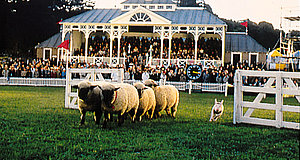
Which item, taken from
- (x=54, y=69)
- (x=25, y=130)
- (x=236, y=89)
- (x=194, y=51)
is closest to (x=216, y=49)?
(x=194, y=51)

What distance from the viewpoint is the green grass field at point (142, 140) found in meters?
5.86

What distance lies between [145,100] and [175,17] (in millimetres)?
31083

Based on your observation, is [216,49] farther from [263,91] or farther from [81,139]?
[81,139]

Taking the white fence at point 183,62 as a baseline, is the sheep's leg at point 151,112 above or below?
below

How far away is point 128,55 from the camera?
38094mm

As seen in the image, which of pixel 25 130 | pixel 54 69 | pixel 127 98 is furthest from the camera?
pixel 54 69

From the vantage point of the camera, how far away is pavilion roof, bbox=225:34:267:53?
42.4 meters

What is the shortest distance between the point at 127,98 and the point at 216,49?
3217cm

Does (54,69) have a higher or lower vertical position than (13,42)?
lower

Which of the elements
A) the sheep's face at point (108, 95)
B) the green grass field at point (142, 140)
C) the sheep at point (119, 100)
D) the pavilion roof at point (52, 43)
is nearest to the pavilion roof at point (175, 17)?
the pavilion roof at point (52, 43)

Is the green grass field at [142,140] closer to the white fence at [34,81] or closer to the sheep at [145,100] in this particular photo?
the sheep at [145,100]

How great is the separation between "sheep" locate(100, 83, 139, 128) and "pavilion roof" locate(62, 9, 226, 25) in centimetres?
2910

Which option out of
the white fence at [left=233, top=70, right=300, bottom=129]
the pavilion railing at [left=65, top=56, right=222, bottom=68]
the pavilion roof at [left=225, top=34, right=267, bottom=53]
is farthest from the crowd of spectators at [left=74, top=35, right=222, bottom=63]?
the white fence at [left=233, top=70, right=300, bottom=129]

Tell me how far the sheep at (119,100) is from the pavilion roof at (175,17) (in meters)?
29.1
